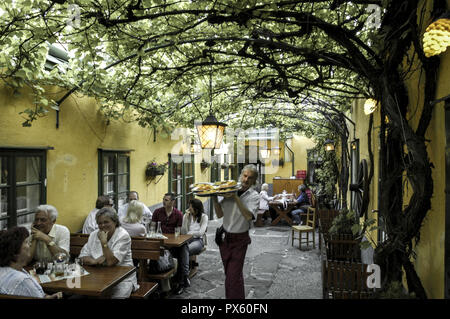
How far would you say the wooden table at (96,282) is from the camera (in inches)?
119

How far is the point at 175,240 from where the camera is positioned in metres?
5.27

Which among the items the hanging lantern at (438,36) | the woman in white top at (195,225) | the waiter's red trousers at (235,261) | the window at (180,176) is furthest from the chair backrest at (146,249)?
the window at (180,176)

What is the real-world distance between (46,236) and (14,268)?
1.08 meters

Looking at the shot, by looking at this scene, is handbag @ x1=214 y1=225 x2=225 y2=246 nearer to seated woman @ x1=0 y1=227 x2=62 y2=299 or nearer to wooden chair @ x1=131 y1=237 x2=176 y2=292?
wooden chair @ x1=131 y1=237 x2=176 y2=292

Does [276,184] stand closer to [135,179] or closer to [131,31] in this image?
[135,179]

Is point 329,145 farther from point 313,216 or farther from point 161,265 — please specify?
point 161,265

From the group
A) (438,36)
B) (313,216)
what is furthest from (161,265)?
(313,216)

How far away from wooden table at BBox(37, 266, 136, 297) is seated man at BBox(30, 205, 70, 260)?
1.76ft

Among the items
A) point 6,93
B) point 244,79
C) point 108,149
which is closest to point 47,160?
point 6,93

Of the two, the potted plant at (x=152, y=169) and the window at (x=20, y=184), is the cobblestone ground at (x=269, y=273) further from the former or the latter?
the window at (x=20, y=184)

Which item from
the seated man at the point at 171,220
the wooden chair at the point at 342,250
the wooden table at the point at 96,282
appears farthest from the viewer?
the seated man at the point at 171,220

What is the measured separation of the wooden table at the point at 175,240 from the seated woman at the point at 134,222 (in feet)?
1.27

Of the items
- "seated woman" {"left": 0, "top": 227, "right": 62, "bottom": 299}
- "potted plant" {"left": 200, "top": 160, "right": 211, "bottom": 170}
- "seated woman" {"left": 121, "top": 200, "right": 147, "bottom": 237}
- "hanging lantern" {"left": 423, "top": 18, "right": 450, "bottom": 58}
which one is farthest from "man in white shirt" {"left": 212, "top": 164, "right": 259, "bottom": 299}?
"potted plant" {"left": 200, "top": 160, "right": 211, "bottom": 170}
